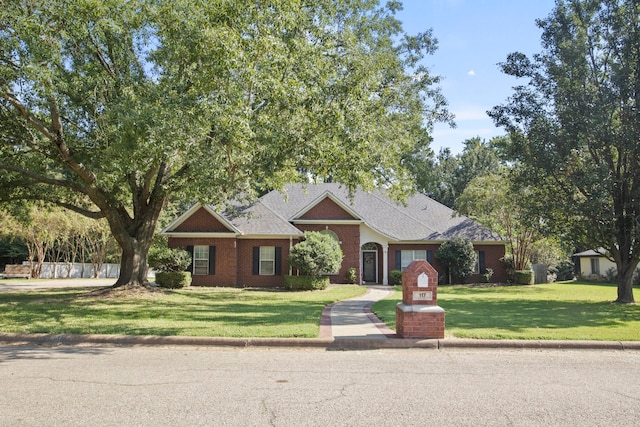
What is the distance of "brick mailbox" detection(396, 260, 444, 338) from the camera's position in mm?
9695

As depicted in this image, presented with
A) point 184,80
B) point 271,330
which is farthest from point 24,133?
point 271,330

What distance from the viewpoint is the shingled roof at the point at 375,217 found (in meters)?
27.5

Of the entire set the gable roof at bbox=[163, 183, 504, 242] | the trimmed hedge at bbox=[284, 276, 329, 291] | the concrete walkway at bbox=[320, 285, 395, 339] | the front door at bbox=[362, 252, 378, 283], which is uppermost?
the gable roof at bbox=[163, 183, 504, 242]

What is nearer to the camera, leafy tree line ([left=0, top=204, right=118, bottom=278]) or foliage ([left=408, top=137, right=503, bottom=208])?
leafy tree line ([left=0, top=204, right=118, bottom=278])

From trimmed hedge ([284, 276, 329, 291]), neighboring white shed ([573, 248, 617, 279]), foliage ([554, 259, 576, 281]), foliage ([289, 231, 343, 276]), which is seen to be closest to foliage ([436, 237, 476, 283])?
foliage ([289, 231, 343, 276])

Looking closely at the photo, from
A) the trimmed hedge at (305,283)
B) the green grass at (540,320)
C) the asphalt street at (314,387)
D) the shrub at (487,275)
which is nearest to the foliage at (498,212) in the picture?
the shrub at (487,275)

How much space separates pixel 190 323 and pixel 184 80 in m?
6.98

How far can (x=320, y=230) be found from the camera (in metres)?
28.7

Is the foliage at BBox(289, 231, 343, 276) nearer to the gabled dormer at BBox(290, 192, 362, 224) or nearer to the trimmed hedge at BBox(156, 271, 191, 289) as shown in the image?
the gabled dormer at BBox(290, 192, 362, 224)

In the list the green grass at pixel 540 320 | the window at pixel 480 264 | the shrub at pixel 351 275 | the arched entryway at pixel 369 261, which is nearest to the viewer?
the green grass at pixel 540 320

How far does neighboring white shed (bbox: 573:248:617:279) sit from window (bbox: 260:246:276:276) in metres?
26.3

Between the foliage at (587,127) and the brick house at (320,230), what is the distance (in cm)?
774

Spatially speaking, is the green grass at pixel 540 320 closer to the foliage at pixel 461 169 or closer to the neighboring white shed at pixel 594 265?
the neighboring white shed at pixel 594 265

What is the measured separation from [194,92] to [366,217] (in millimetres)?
19998
